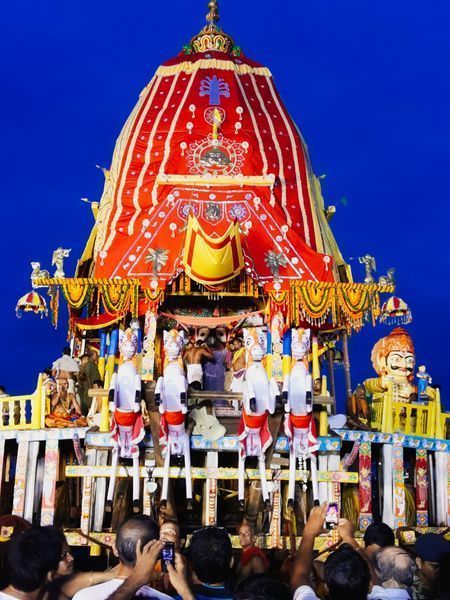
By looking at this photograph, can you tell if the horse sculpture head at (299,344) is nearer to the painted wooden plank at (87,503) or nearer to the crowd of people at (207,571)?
the painted wooden plank at (87,503)

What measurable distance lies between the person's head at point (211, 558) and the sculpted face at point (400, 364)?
12.6 metres

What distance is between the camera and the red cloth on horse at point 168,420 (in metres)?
12.2

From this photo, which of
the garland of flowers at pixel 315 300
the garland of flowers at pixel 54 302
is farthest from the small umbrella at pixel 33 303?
the garland of flowers at pixel 315 300

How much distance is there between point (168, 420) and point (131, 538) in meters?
7.30

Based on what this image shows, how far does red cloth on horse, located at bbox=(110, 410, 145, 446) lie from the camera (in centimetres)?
1227

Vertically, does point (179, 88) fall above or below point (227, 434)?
above

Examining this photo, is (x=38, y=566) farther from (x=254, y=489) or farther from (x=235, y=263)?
(x=235, y=263)

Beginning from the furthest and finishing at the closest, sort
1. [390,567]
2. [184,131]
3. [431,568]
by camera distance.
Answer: [184,131]
[431,568]
[390,567]

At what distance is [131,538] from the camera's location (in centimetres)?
491

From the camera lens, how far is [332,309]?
1608cm

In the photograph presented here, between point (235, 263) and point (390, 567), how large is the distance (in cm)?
1011

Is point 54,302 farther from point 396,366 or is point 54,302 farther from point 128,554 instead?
point 128,554

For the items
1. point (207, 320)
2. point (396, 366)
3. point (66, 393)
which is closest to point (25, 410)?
point (66, 393)

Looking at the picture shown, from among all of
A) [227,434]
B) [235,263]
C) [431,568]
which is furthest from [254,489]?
[431,568]
